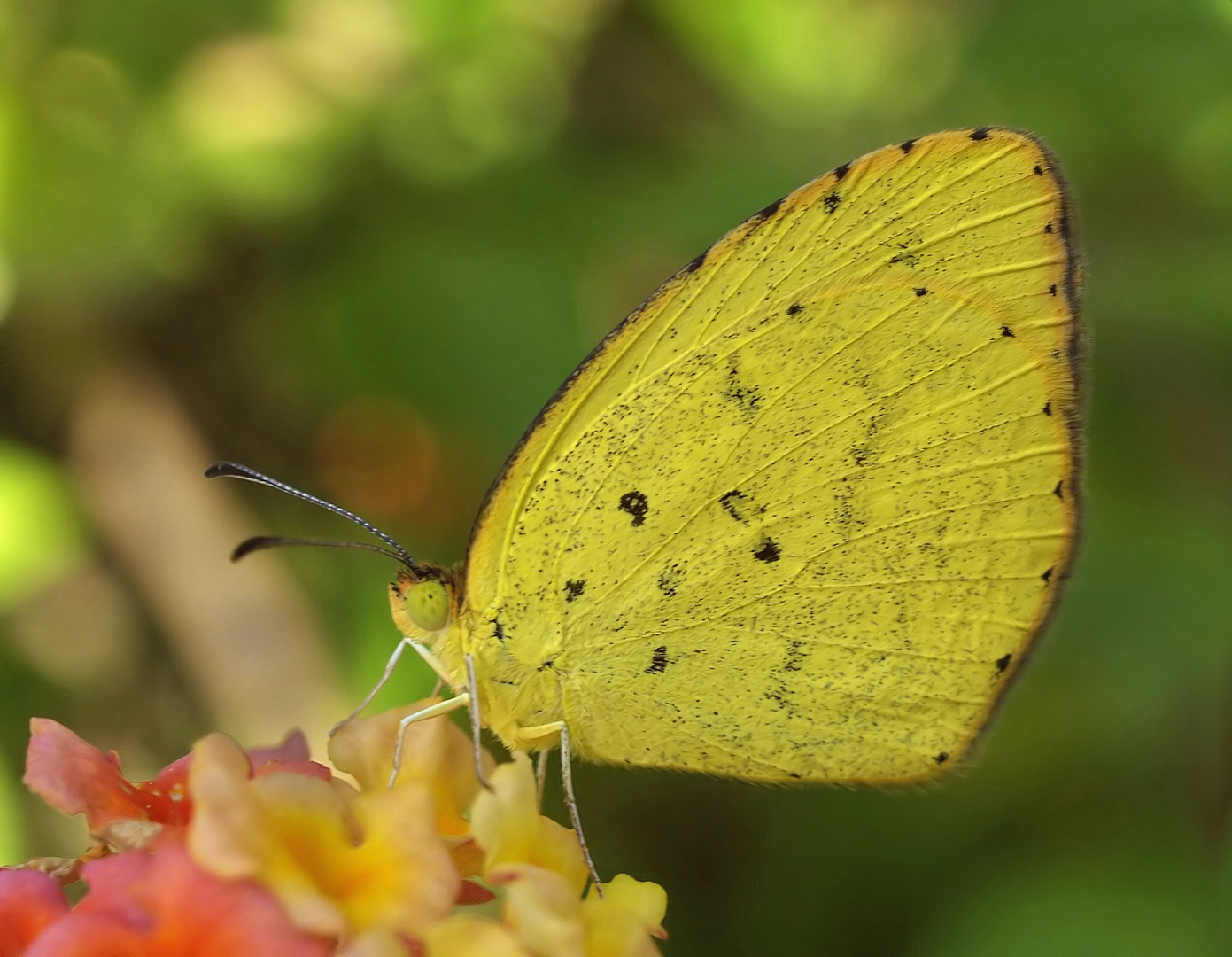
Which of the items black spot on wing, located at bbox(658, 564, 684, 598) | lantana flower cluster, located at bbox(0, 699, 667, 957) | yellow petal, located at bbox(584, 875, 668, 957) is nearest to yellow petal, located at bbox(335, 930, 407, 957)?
lantana flower cluster, located at bbox(0, 699, 667, 957)

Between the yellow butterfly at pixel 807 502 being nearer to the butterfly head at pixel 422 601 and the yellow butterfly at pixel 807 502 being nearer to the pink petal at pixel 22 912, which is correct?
the butterfly head at pixel 422 601

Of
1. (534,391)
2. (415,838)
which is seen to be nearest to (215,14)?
(534,391)

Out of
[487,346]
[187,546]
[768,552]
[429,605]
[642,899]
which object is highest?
[487,346]

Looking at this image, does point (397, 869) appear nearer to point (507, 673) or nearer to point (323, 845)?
point (323, 845)

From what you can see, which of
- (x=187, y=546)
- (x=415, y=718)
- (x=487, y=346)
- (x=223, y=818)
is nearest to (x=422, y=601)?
(x=415, y=718)

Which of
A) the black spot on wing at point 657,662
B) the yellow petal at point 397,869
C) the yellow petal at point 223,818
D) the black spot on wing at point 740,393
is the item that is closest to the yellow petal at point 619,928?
the yellow petal at point 397,869
